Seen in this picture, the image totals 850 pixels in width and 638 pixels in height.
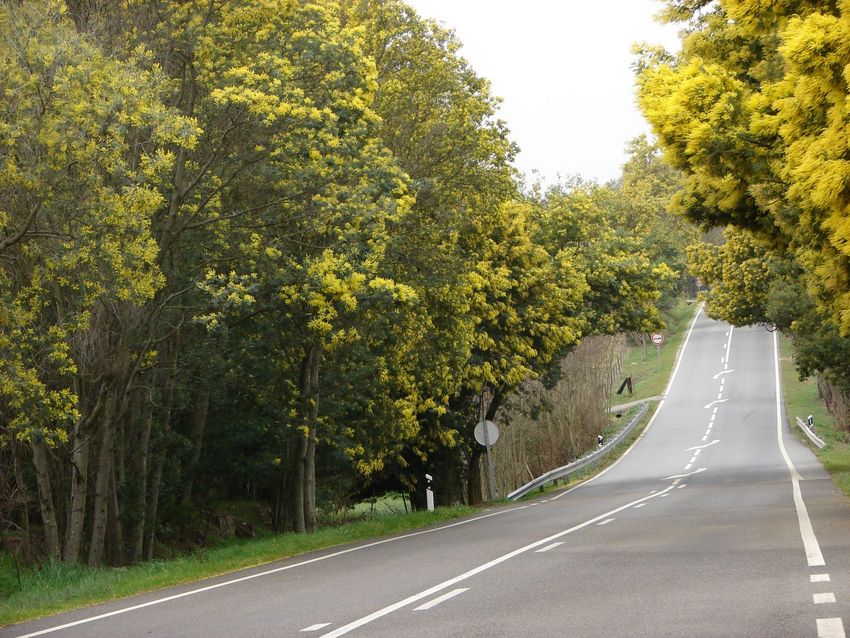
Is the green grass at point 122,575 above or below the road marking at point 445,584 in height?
above

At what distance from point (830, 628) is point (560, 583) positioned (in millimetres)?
3758

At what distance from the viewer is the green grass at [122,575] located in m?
13.1

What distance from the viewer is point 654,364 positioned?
85.9 meters

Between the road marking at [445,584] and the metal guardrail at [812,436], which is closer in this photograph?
the road marking at [445,584]

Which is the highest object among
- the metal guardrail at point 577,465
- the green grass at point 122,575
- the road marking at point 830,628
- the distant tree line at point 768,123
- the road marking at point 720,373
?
the road marking at point 720,373

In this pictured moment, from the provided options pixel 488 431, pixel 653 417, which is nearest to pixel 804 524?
pixel 488 431

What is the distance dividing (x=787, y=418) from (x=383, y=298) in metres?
45.1

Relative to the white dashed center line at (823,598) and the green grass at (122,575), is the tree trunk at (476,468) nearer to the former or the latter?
the green grass at (122,575)

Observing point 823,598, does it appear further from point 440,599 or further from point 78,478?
point 78,478

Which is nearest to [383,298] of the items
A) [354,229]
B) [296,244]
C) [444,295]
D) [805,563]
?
[354,229]

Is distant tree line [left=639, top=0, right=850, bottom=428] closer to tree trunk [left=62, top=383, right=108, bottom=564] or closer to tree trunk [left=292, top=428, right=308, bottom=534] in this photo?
tree trunk [left=62, top=383, right=108, bottom=564]

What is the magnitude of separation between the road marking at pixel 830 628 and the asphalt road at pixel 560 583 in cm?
1

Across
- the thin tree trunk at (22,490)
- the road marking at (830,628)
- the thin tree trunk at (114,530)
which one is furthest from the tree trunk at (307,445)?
the road marking at (830,628)

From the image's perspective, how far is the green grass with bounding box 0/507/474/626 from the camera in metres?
13.1
